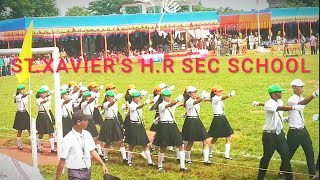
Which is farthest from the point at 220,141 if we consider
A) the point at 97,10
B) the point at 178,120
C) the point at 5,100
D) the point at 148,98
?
the point at 5,100

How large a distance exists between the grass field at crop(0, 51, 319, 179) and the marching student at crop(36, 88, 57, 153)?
76 centimetres

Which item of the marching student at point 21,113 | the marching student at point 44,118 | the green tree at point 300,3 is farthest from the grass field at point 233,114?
the marching student at point 21,113

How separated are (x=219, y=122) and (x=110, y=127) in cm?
121

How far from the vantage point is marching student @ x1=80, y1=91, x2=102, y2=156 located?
594 centimetres

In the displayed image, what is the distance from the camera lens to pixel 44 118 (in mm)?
6391

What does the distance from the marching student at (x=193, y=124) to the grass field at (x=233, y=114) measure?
2.0 inches

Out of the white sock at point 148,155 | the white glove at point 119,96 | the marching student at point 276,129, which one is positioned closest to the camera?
the marching student at point 276,129

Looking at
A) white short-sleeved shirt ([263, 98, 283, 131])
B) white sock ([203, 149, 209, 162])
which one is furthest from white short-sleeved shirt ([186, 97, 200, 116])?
white short-sleeved shirt ([263, 98, 283, 131])

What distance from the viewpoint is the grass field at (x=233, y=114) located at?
4715mm

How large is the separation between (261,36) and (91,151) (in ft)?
5.38

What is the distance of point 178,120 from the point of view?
216 inches

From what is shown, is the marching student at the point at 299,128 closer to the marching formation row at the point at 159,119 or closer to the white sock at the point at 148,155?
the marching formation row at the point at 159,119

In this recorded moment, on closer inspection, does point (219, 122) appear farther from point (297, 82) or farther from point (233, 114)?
point (297, 82)

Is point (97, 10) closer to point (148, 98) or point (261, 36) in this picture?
point (148, 98)
